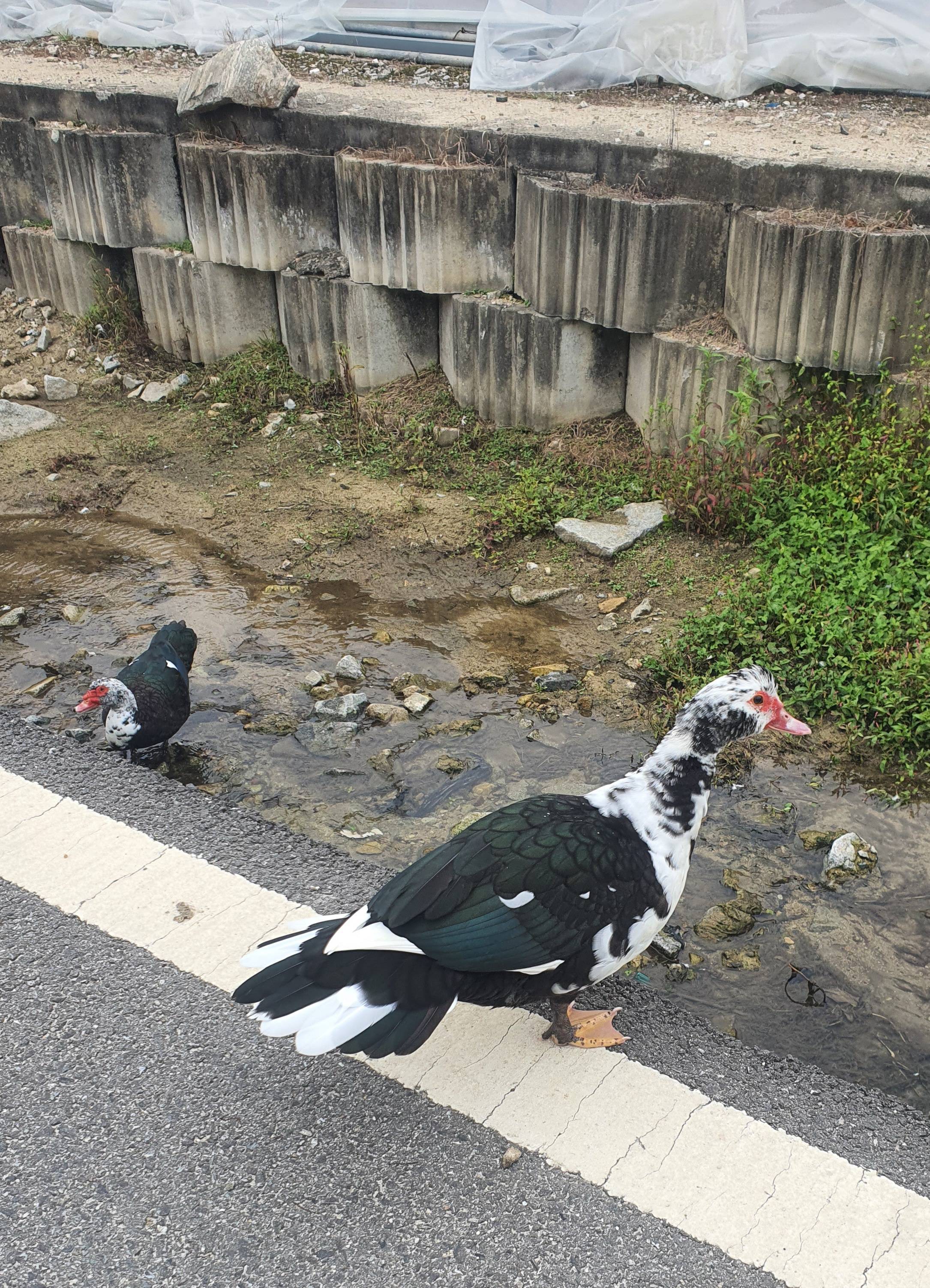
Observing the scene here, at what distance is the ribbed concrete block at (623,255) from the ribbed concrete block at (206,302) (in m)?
2.59

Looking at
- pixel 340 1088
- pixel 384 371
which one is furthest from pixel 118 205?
pixel 340 1088

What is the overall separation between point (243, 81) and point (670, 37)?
10.4 feet

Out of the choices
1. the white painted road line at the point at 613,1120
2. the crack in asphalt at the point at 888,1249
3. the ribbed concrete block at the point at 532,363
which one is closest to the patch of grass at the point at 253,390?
the ribbed concrete block at the point at 532,363

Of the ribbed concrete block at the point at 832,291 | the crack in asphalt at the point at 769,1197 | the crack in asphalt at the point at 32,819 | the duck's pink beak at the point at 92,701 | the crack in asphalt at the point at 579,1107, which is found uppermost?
the ribbed concrete block at the point at 832,291

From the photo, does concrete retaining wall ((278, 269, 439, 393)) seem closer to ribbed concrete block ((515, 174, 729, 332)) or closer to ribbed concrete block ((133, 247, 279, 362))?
ribbed concrete block ((133, 247, 279, 362))

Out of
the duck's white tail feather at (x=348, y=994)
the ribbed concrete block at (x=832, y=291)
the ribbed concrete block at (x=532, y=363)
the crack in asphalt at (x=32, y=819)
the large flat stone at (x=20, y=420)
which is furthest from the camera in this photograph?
the large flat stone at (x=20, y=420)

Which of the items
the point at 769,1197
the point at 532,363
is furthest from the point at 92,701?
the point at 532,363

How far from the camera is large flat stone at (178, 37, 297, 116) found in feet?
24.4

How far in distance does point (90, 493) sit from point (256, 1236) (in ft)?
17.8

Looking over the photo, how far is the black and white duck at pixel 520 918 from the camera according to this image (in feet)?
8.36

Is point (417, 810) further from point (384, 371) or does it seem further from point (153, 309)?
point (153, 309)

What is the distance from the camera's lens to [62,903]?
11.2 ft

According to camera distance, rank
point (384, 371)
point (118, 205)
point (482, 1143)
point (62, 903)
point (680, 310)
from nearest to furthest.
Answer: point (482, 1143) → point (62, 903) → point (680, 310) → point (384, 371) → point (118, 205)

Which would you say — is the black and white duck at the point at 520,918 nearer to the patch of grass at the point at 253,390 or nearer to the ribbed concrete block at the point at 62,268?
the patch of grass at the point at 253,390
